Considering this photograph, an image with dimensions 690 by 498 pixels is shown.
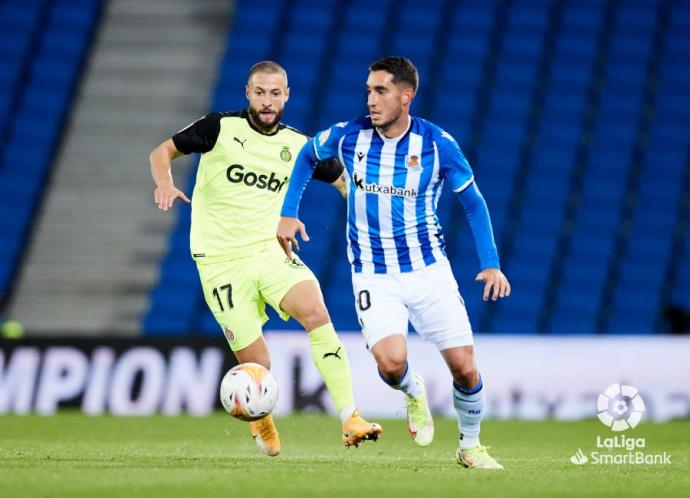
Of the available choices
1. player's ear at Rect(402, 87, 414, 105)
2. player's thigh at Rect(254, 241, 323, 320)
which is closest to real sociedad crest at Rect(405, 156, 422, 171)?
player's ear at Rect(402, 87, 414, 105)

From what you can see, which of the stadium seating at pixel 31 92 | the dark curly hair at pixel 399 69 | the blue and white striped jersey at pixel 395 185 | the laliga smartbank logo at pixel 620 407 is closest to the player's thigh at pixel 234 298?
the blue and white striped jersey at pixel 395 185

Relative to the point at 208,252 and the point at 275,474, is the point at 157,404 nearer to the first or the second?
the point at 208,252

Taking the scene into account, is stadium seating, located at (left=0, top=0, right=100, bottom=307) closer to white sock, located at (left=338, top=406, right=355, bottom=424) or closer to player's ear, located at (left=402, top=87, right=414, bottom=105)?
A: white sock, located at (left=338, top=406, right=355, bottom=424)

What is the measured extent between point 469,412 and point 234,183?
6.37ft

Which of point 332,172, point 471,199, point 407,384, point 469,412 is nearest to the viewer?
point 471,199

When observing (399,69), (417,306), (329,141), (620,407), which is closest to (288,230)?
(329,141)

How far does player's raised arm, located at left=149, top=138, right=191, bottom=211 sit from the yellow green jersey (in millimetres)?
118

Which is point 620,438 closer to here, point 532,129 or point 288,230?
point 288,230

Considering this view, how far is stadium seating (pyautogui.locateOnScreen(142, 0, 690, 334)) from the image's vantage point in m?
14.0

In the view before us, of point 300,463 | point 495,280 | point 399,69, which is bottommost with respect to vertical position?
point 300,463

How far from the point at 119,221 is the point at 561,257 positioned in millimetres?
5099

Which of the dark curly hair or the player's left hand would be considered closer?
the player's left hand

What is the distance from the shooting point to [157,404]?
11562 mm

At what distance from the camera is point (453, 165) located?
6695 mm
